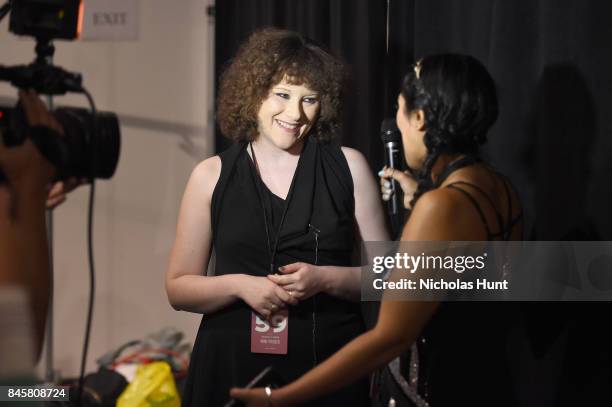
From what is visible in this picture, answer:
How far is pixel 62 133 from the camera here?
1185 mm

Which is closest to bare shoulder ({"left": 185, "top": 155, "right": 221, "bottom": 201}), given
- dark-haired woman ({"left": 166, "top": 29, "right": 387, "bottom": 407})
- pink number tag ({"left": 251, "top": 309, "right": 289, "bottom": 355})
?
dark-haired woman ({"left": 166, "top": 29, "right": 387, "bottom": 407})

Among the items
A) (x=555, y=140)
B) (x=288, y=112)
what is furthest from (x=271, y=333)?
(x=555, y=140)

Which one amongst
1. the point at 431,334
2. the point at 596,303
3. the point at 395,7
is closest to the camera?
the point at 431,334

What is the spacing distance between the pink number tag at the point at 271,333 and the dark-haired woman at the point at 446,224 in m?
0.13

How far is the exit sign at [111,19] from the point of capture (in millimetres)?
1803

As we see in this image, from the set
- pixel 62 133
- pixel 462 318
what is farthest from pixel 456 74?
pixel 62 133

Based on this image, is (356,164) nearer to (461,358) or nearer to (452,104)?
(452,104)

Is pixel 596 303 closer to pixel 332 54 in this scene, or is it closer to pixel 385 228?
pixel 385 228

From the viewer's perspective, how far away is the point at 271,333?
148 centimetres

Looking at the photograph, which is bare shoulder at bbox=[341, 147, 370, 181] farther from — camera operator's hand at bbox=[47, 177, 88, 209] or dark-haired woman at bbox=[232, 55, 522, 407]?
camera operator's hand at bbox=[47, 177, 88, 209]

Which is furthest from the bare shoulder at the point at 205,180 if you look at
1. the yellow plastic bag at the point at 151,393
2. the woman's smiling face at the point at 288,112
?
the yellow plastic bag at the point at 151,393

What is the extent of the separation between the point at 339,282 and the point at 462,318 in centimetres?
26

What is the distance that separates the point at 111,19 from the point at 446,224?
1040 millimetres

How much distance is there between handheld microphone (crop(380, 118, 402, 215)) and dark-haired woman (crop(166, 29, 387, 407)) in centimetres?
4
